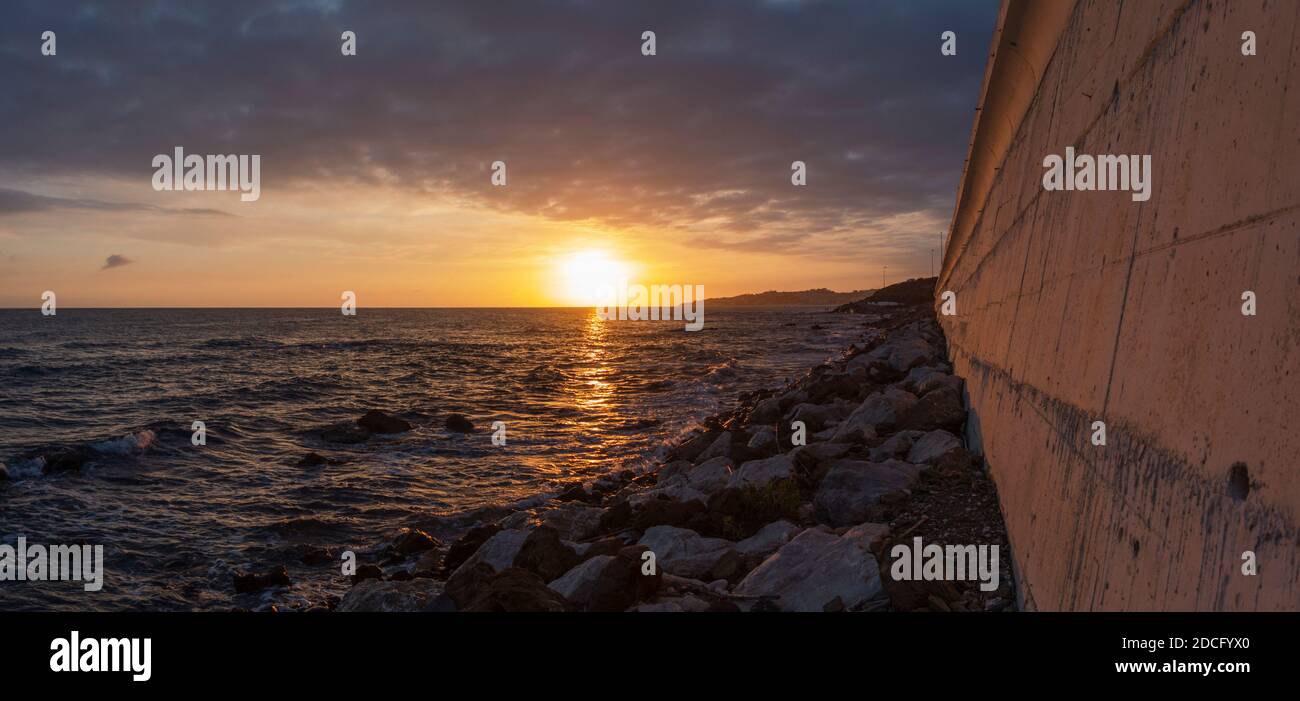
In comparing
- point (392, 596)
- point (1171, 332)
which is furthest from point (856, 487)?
point (1171, 332)

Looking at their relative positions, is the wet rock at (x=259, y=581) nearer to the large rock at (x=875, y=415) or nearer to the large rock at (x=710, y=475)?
the large rock at (x=710, y=475)

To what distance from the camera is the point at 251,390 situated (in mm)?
29406

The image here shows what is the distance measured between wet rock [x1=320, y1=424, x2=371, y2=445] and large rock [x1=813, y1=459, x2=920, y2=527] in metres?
15.3

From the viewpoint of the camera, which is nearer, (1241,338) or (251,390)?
(1241,338)

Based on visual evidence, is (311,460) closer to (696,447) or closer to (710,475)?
(696,447)

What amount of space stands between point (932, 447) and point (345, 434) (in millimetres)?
16280

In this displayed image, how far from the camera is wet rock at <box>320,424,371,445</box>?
1939 cm

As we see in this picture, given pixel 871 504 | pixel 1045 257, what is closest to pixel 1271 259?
pixel 1045 257

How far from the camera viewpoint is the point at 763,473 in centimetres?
889

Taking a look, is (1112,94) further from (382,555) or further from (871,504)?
(382,555)

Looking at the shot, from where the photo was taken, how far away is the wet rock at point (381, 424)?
2064cm

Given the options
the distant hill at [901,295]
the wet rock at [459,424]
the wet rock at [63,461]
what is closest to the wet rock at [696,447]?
the wet rock at [459,424]

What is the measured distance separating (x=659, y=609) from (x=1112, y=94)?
155 inches

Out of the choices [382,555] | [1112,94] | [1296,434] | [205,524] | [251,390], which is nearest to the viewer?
[1296,434]
